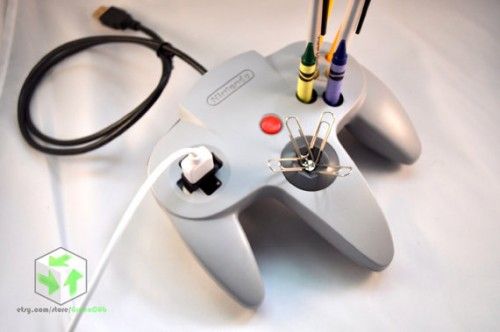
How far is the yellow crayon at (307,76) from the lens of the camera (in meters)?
0.43

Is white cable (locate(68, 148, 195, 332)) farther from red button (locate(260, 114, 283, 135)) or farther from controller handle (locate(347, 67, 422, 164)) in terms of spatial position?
controller handle (locate(347, 67, 422, 164))

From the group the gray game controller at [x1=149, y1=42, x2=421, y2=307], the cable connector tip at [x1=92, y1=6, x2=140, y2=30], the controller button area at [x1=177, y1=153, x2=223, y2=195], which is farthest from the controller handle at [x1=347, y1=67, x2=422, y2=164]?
the cable connector tip at [x1=92, y1=6, x2=140, y2=30]

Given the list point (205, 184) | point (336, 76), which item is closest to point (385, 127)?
point (336, 76)

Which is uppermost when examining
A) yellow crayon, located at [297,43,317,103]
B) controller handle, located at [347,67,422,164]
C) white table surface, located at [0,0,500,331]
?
yellow crayon, located at [297,43,317,103]

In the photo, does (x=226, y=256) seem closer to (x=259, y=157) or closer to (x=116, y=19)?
(x=259, y=157)

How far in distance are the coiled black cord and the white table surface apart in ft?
0.05

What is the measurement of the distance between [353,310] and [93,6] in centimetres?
58

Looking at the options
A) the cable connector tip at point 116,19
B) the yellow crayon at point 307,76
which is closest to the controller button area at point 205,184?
the yellow crayon at point 307,76

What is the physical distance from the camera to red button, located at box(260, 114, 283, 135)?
0.46 meters

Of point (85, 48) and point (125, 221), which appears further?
point (85, 48)

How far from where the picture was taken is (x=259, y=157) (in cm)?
45

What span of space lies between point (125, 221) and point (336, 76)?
10.1 inches

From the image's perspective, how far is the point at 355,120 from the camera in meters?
0.51

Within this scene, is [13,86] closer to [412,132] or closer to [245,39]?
[245,39]
